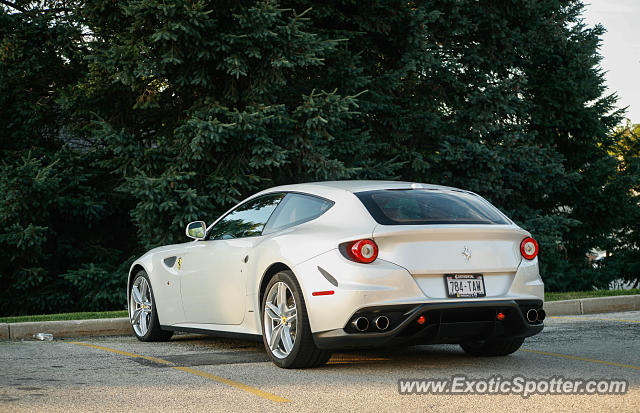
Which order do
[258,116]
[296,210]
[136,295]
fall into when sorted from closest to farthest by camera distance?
[296,210], [136,295], [258,116]

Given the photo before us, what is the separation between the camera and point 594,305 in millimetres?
12008

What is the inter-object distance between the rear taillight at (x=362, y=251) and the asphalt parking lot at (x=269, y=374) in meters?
0.86

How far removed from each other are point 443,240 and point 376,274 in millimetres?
607

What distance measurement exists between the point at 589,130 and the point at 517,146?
169 inches

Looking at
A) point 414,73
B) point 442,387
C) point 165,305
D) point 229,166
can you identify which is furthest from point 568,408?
point 414,73

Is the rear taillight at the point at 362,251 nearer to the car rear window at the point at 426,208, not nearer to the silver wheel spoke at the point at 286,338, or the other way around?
the car rear window at the point at 426,208

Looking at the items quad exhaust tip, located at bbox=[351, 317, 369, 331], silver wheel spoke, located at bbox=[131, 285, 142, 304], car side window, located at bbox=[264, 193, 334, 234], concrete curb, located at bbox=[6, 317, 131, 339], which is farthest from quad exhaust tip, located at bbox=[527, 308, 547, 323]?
concrete curb, located at bbox=[6, 317, 131, 339]

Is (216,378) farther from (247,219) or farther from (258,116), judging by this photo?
(258,116)

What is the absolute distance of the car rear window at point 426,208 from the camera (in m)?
6.46

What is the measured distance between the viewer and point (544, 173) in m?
19.0

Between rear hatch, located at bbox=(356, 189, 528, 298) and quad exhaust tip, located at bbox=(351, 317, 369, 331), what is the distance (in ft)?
1.56

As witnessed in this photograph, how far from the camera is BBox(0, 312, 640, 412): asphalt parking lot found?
508cm

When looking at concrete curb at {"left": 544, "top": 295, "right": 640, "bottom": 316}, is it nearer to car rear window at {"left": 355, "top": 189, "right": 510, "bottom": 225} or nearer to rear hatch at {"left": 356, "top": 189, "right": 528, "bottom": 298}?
car rear window at {"left": 355, "top": 189, "right": 510, "bottom": 225}

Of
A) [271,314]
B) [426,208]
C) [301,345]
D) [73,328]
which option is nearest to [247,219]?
[271,314]
